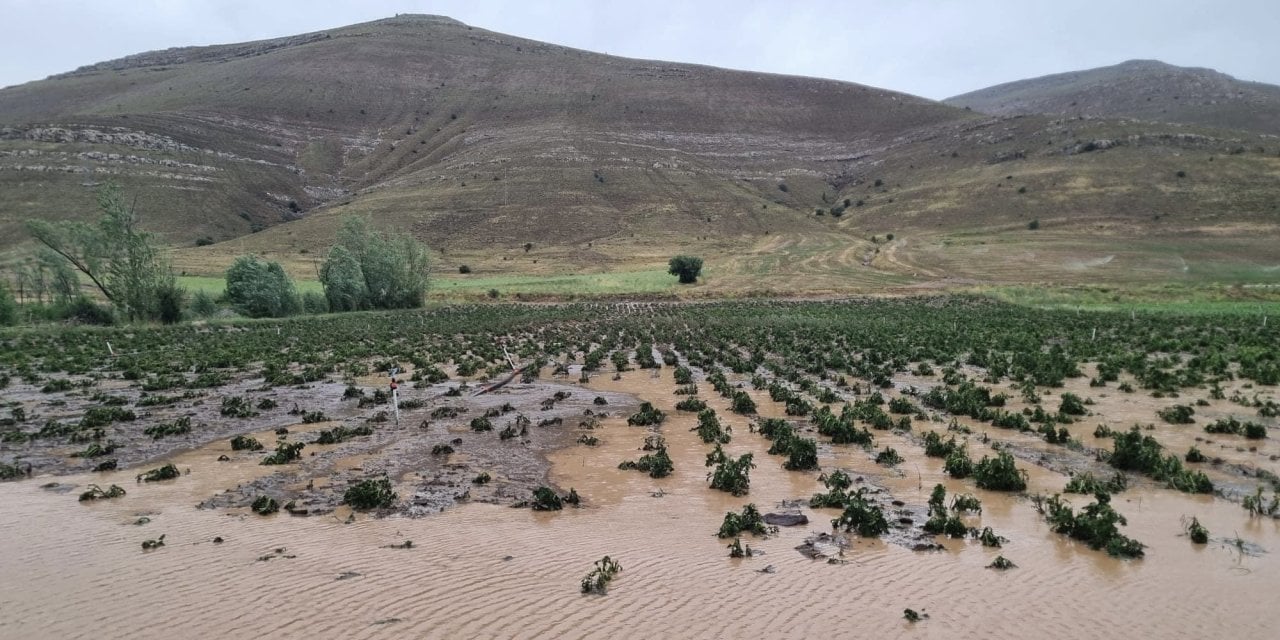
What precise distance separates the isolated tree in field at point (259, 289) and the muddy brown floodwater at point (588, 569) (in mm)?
45871

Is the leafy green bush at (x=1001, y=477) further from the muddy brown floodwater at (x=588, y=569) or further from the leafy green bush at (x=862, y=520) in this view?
the leafy green bush at (x=862, y=520)

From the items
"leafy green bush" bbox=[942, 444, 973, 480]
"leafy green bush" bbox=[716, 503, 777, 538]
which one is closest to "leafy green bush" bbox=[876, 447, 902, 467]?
"leafy green bush" bbox=[942, 444, 973, 480]

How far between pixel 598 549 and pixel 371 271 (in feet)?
185

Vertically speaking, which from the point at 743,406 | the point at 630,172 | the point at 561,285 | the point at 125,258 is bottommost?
the point at 561,285

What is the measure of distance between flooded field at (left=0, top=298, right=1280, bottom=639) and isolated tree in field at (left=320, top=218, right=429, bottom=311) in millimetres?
44516

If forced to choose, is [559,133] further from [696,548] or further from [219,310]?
[696,548]

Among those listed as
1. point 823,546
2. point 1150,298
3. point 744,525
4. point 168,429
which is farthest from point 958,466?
point 1150,298

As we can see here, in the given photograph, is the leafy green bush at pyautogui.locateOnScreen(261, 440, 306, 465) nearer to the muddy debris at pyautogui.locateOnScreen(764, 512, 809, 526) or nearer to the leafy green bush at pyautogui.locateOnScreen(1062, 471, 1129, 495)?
the muddy debris at pyautogui.locateOnScreen(764, 512, 809, 526)

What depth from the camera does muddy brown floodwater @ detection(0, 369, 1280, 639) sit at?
20.8 feet

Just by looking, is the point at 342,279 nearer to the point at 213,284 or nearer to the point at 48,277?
the point at 213,284

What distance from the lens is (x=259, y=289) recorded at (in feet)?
171

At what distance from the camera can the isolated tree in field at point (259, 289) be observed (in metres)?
52.1

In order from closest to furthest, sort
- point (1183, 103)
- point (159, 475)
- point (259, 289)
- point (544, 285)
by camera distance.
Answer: point (159, 475), point (259, 289), point (544, 285), point (1183, 103)

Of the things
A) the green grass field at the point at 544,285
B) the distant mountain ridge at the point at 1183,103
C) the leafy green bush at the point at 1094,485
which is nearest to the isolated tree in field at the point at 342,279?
the green grass field at the point at 544,285
